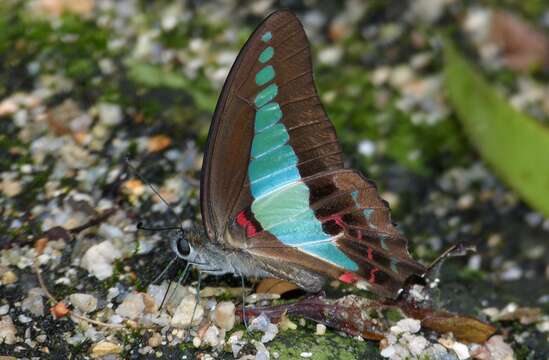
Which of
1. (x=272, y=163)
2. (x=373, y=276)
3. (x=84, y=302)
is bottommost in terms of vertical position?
(x=373, y=276)

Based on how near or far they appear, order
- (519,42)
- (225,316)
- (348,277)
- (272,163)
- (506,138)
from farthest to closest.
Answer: (519,42), (506,138), (348,277), (272,163), (225,316)

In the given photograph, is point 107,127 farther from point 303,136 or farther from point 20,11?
point 303,136

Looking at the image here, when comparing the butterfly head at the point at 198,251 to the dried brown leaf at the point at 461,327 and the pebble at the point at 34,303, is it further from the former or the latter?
the dried brown leaf at the point at 461,327

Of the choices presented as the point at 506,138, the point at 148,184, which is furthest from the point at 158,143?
the point at 506,138

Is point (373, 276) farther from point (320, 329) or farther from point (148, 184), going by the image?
point (148, 184)

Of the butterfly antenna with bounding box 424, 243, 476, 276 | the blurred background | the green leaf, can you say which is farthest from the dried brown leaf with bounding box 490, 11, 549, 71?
the butterfly antenna with bounding box 424, 243, 476, 276

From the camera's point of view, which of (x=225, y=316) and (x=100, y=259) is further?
(x=100, y=259)

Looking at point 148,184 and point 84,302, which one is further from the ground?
point 148,184

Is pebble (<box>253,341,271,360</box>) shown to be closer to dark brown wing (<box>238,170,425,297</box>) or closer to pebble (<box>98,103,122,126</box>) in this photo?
dark brown wing (<box>238,170,425,297</box>)
